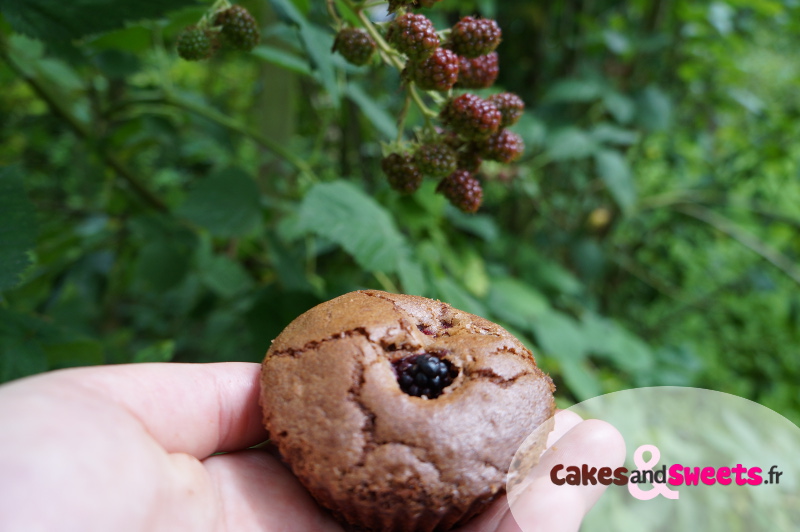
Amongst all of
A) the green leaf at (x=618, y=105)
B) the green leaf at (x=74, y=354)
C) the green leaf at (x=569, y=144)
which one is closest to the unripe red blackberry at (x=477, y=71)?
Answer: the green leaf at (x=74, y=354)

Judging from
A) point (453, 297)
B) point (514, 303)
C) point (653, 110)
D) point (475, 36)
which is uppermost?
point (475, 36)

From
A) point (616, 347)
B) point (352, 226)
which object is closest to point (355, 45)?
point (352, 226)

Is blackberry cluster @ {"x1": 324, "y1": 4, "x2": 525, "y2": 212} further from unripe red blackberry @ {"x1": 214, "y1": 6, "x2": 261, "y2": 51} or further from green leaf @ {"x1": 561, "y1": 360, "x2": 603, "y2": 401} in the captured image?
green leaf @ {"x1": 561, "y1": 360, "x2": 603, "y2": 401}

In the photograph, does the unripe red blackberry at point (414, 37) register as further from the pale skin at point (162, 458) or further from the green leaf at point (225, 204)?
the green leaf at point (225, 204)

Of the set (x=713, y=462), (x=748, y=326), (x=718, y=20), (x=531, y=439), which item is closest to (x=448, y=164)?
(x=531, y=439)

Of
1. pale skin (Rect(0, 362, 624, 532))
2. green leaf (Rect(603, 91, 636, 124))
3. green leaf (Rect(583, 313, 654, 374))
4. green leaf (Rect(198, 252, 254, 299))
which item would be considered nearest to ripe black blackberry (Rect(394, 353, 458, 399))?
pale skin (Rect(0, 362, 624, 532))

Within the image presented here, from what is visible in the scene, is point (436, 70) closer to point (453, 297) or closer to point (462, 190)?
point (462, 190)

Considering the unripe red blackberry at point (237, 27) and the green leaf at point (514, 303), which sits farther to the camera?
the green leaf at point (514, 303)
